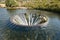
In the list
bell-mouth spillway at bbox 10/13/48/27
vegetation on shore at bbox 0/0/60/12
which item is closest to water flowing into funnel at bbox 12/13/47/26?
bell-mouth spillway at bbox 10/13/48/27

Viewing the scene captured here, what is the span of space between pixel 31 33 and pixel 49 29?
20.4 ft

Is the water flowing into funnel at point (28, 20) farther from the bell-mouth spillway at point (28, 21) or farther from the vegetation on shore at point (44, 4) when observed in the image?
the vegetation on shore at point (44, 4)

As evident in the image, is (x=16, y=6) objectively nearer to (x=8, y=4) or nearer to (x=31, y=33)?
(x=8, y=4)

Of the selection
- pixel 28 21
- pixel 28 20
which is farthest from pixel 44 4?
pixel 28 21

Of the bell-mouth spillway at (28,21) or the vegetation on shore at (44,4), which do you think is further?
the vegetation on shore at (44,4)

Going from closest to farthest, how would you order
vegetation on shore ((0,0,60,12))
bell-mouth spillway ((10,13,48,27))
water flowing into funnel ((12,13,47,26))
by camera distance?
bell-mouth spillway ((10,13,48,27))
water flowing into funnel ((12,13,47,26))
vegetation on shore ((0,0,60,12))

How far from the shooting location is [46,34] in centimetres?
3650

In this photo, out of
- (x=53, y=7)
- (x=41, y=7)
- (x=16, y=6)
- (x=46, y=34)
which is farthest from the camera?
(x=16, y=6)

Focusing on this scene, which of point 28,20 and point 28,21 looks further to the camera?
point 28,20

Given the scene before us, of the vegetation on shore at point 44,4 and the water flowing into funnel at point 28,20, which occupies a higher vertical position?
the water flowing into funnel at point 28,20

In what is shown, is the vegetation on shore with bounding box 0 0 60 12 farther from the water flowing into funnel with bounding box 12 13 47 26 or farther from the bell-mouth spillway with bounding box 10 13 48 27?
the bell-mouth spillway with bounding box 10 13 48 27

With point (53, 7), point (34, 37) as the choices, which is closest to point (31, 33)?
point (34, 37)

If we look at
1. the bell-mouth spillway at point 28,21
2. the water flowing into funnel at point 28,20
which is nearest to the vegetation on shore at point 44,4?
the water flowing into funnel at point 28,20

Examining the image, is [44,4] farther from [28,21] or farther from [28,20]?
[28,21]
